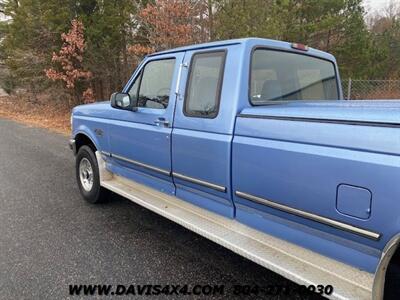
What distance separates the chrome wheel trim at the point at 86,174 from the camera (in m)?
5.40

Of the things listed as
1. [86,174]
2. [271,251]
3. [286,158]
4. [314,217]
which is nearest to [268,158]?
[286,158]

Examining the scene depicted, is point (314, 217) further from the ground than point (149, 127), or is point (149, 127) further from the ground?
point (149, 127)

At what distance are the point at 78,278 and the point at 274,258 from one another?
1817mm

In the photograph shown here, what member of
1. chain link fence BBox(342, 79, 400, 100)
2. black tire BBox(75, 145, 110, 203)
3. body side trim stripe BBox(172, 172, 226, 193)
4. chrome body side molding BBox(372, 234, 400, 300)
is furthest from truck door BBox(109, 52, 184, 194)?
chain link fence BBox(342, 79, 400, 100)

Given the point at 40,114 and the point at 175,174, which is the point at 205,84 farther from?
the point at 40,114

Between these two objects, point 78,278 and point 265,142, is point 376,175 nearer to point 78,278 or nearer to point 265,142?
point 265,142

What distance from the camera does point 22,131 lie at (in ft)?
43.7

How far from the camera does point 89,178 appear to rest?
18.0ft

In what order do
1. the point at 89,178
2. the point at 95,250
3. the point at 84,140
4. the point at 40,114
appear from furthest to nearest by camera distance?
the point at 40,114 → the point at 84,140 → the point at 89,178 → the point at 95,250

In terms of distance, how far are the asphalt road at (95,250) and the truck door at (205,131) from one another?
62 centimetres

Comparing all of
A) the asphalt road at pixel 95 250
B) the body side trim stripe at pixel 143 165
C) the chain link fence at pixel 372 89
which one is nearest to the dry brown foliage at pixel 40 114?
the asphalt road at pixel 95 250

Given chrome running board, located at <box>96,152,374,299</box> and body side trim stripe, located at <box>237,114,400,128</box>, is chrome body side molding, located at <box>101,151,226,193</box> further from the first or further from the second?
body side trim stripe, located at <box>237,114,400,128</box>

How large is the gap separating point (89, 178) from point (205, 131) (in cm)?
275

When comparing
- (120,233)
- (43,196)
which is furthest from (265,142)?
(43,196)
